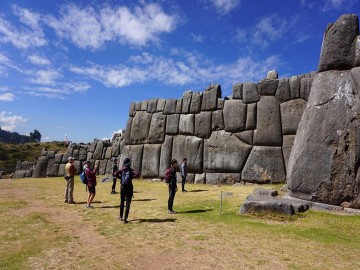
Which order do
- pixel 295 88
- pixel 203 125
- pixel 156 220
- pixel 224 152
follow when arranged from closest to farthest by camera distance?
pixel 156 220, pixel 295 88, pixel 224 152, pixel 203 125

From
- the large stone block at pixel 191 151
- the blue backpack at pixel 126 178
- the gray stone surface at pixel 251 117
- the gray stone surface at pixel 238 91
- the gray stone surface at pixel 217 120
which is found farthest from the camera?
the large stone block at pixel 191 151

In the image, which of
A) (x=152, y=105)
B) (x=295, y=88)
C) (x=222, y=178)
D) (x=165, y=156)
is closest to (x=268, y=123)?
(x=295, y=88)

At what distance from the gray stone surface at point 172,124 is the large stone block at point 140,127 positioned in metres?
1.79

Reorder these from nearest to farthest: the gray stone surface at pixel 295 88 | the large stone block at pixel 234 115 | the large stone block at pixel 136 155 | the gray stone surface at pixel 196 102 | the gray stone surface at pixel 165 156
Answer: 1. the gray stone surface at pixel 295 88
2. the large stone block at pixel 234 115
3. the gray stone surface at pixel 196 102
4. the gray stone surface at pixel 165 156
5. the large stone block at pixel 136 155

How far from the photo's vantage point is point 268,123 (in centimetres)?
1642

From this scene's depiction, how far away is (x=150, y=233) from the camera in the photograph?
7586mm

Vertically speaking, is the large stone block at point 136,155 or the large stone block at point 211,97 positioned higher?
the large stone block at point 211,97

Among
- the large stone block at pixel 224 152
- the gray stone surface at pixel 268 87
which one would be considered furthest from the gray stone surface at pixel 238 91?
the large stone block at pixel 224 152

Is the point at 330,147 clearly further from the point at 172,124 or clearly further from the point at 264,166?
the point at 172,124

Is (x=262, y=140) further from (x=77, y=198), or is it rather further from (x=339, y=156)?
(x=77, y=198)

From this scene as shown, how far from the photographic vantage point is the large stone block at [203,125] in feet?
61.0

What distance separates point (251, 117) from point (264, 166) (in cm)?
284

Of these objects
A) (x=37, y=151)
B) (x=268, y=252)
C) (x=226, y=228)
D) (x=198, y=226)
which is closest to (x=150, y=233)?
(x=198, y=226)

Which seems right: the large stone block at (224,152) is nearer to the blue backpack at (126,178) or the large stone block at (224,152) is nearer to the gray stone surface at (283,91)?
the gray stone surface at (283,91)
